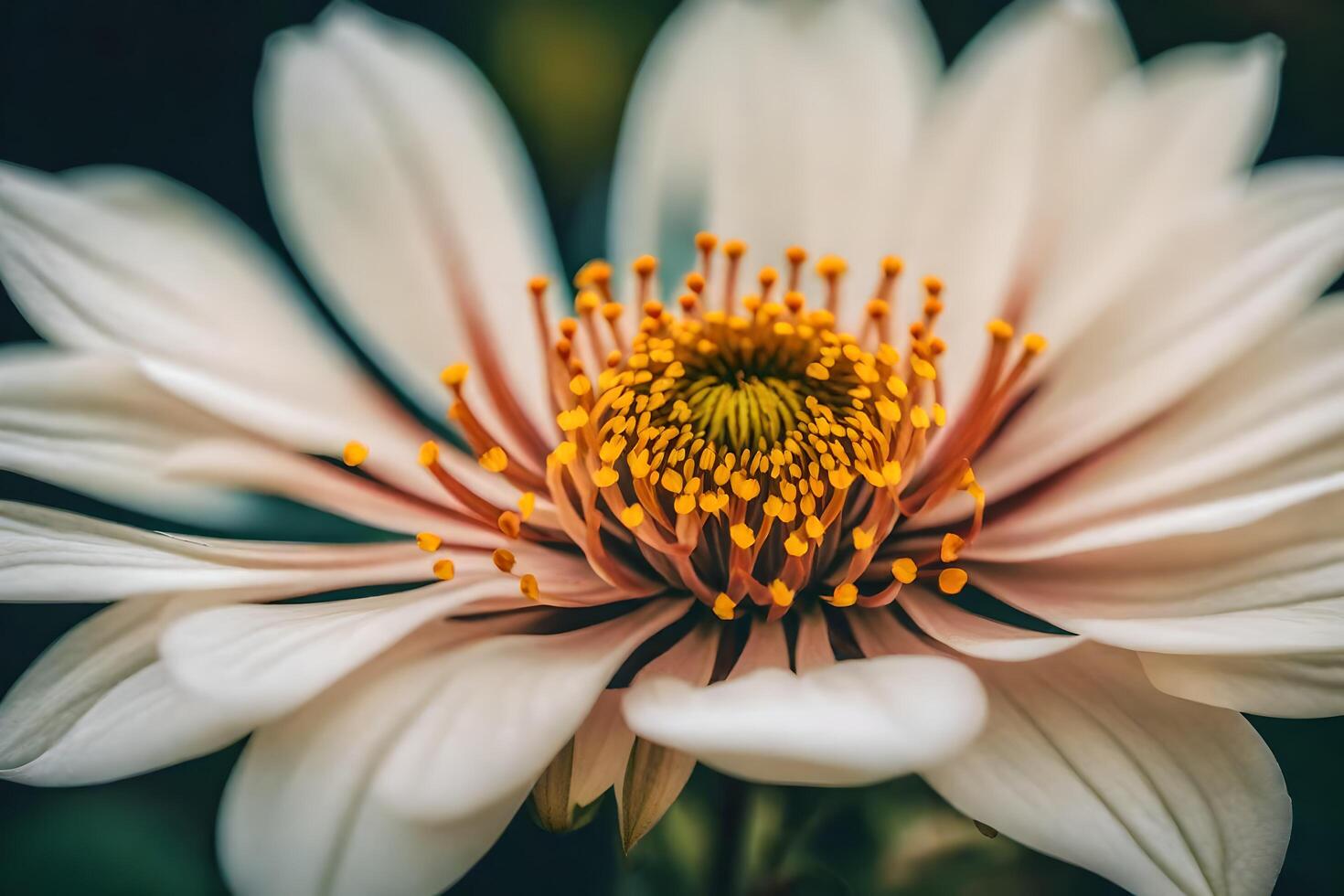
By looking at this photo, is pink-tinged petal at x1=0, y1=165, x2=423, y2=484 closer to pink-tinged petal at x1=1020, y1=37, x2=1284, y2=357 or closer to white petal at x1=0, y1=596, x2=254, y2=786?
white petal at x1=0, y1=596, x2=254, y2=786

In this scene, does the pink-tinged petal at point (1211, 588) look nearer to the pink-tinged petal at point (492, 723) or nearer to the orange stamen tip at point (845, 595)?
the orange stamen tip at point (845, 595)

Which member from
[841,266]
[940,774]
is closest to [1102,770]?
[940,774]

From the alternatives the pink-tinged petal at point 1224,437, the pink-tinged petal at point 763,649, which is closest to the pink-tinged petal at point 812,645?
the pink-tinged petal at point 763,649

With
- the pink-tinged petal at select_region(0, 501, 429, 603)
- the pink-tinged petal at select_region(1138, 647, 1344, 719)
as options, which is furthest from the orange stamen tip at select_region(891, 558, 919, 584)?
the pink-tinged petal at select_region(0, 501, 429, 603)

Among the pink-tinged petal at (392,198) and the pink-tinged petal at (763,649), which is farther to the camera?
the pink-tinged petal at (392,198)

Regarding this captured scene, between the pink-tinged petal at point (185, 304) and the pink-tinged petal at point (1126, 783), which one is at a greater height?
the pink-tinged petal at point (185, 304)

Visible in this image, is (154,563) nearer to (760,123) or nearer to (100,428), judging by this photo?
(100,428)

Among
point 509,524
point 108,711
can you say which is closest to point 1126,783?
point 509,524
